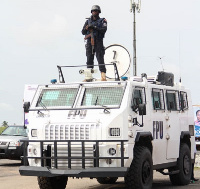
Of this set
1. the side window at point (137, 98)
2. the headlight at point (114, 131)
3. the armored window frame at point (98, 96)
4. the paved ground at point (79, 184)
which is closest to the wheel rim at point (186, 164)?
the paved ground at point (79, 184)

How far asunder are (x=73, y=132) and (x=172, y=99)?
357cm

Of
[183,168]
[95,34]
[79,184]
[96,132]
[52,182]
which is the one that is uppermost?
[95,34]

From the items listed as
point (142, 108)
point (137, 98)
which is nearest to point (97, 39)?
point (137, 98)

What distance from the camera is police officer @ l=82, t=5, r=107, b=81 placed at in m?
14.5

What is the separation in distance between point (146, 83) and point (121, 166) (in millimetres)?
2298

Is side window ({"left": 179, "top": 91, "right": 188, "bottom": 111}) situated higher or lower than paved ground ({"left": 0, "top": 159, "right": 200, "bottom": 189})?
higher

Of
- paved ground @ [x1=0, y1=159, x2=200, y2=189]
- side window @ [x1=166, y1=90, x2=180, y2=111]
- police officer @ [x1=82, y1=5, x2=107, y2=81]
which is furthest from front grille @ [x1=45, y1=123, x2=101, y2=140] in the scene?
side window @ [x1=166, y1=90, x2=180, y2=111]

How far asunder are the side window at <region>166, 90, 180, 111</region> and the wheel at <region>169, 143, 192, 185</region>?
1055 mm

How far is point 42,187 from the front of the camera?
1328cm

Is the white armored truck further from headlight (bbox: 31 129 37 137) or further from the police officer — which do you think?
the police officer

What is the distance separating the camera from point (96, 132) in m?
12.1

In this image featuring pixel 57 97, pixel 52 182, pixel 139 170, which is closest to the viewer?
pixel 139 170

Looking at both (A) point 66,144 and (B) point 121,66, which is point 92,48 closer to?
(B) point 121,66

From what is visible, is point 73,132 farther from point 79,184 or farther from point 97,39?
point 79,184
